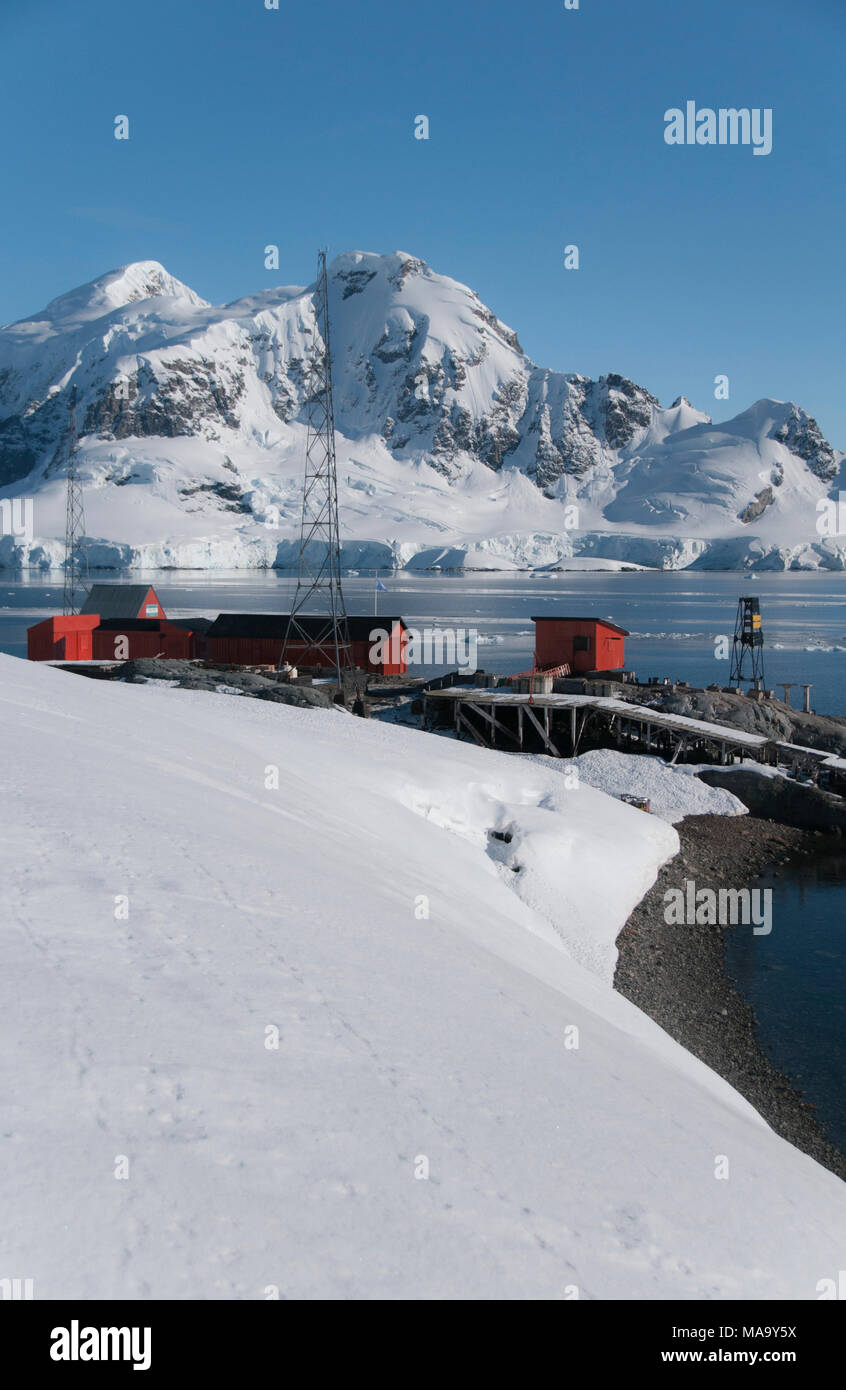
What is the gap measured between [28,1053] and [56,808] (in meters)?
4.68

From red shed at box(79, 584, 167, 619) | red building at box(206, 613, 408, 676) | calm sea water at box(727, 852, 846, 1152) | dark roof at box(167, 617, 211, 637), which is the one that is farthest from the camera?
red shed at box(79, 584, 167, 619)

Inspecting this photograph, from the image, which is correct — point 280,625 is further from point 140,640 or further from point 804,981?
point 804,981

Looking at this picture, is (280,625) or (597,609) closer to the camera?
(280,625)

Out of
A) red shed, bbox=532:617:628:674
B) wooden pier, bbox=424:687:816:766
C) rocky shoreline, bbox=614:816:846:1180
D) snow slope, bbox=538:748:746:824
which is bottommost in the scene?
rocky shoreline, bbox=614:816:846:1180

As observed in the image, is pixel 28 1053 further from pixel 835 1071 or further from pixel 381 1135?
pixel 835 1071

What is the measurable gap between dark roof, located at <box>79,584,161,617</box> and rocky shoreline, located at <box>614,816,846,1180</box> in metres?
38.8

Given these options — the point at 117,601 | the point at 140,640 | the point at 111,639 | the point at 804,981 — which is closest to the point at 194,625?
the point at 140,640

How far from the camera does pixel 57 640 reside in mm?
49406

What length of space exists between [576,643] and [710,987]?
28.5m

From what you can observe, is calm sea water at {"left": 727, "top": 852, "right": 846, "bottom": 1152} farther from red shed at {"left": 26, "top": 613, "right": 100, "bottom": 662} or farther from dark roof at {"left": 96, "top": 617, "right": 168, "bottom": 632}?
red shed at {"left": 26, "top": 613, "right": 100, "bottom": 662}

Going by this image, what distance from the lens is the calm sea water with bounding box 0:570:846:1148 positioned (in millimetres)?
15453

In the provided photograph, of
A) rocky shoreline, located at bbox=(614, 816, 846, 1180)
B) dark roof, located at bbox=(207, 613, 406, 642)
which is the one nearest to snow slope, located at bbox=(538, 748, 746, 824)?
rocky shoreline, located at bbox=(614, 816, 846, 1180)
